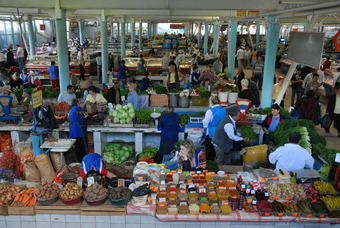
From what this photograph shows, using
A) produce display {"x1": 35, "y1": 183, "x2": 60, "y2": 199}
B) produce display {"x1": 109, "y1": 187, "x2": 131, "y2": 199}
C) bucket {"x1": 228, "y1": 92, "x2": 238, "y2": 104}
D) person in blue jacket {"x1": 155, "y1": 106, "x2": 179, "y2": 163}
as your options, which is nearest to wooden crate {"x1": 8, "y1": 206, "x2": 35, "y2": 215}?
produce display {"x1": 35, "y1": 183, "x2": 60, "y2": 199}

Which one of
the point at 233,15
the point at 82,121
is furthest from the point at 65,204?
the point at 233,15

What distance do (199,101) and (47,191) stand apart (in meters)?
5.87

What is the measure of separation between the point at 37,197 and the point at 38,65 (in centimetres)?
1390

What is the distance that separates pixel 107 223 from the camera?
185 inches

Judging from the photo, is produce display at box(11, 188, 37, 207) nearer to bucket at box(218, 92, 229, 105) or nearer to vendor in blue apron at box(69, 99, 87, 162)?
vendor in blue apron at box(69, 99, 87, 162)

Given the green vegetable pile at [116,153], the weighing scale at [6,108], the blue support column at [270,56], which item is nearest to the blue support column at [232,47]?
the blue support column at [270,56]

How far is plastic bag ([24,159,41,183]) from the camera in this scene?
18.7 feet

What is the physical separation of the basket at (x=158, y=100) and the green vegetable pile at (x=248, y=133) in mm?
2725

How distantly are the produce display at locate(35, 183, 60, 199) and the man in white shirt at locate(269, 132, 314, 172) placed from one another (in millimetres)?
3511

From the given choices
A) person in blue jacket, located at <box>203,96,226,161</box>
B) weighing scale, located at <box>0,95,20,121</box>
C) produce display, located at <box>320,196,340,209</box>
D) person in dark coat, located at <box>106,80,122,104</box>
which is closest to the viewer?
produce display, located at <box>320,196,340,209</box>

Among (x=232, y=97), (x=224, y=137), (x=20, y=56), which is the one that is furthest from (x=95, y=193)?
(x=20, y=56)

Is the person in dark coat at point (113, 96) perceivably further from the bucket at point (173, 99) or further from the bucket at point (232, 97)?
the bucket at point (232, 97)

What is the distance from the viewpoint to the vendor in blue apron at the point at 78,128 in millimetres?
7680

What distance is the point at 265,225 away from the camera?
461 centimetres
